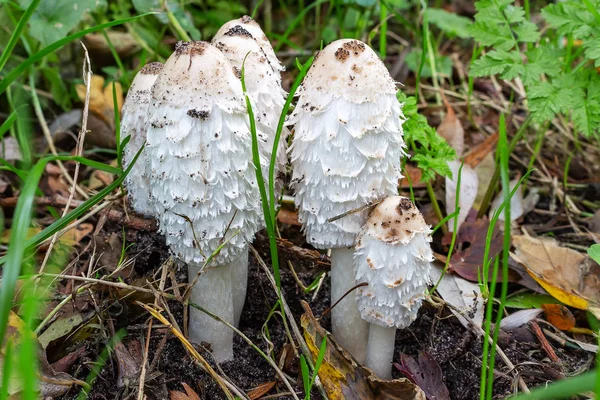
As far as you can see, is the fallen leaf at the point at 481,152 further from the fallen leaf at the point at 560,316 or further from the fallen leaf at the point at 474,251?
the fallen leaf at the point at 560,316

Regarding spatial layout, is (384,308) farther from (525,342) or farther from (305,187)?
(525,342)

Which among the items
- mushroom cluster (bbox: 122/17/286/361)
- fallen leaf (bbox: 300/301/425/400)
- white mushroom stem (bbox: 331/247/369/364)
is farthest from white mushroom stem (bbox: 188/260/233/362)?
white mushroom stem (bbox: 331/247/369/364)

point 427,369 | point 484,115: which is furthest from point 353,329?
point 484,115

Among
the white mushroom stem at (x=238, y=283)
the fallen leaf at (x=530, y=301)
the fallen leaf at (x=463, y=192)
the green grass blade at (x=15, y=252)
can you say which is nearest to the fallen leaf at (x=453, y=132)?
the fallen leaf at (x=463, y=192)

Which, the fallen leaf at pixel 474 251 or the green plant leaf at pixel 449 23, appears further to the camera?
the green plant leaf at pixel 449 23

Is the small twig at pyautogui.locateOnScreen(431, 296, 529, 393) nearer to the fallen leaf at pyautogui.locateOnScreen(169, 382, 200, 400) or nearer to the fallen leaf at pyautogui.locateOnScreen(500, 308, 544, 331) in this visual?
the fallen leaf at pyautogui.locateOnScreen(500, 308, 544, 331)

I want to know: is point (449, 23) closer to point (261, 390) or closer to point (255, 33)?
point (255, 33)
